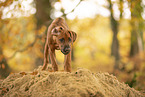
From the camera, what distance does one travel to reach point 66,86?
3221 millimetres

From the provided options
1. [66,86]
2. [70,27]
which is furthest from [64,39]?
[70,27]

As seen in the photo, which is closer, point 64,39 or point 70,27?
point 64,39

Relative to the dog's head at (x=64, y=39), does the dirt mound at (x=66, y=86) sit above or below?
below

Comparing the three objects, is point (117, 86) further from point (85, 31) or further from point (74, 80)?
point (85, 31)

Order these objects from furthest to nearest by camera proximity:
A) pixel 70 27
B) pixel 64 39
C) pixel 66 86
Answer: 1. pixel 70 27
2. pixel 64 39
3. pixel 66 86

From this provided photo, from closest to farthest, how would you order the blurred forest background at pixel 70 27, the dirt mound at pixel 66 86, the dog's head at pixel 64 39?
1. the dirt mound at pixel 66 86
2. the dog's head at pixel 64 39
3. the blurred forest background at pixel 70 27

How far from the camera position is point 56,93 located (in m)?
3.14

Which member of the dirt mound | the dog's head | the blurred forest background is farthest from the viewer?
the blurred forest background

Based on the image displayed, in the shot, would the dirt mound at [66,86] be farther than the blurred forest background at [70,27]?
No

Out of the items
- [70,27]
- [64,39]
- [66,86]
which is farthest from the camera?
[70,27]

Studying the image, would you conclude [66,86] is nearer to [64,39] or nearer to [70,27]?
[64,39]

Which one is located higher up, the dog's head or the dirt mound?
the dog's head

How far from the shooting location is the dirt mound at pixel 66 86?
10.2 ft

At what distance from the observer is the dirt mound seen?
3.12 metres
